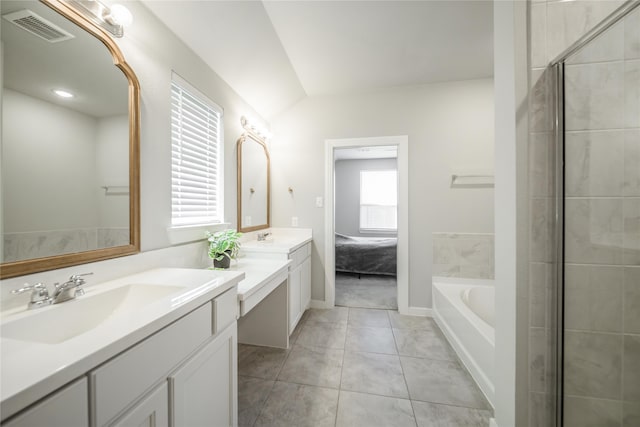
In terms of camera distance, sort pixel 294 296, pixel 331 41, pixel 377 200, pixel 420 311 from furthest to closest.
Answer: pixel 377 200 → pixel 420 311 → pixel 294 296 → pixel 331 41

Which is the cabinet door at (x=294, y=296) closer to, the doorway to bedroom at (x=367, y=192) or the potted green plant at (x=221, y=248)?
the potted green plant at (x=221, y=248)

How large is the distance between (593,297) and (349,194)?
17.3 feet

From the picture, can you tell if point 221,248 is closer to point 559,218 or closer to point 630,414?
point 559,218

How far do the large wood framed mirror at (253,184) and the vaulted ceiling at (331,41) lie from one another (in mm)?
449

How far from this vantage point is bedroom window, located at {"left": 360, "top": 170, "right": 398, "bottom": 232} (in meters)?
5.92

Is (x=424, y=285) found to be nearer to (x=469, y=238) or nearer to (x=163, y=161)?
(x=469, y=238)

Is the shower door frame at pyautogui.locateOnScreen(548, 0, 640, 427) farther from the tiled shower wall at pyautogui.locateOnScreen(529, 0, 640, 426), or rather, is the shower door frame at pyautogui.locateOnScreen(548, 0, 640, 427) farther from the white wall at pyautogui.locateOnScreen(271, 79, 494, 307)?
the white wall at pyautogui.locateOnScreen(271, 79, 494, 307)

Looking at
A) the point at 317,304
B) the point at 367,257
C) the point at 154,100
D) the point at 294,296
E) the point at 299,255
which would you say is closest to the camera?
the point at 154,100

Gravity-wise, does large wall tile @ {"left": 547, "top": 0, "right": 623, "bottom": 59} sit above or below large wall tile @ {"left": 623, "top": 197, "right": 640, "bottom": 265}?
above

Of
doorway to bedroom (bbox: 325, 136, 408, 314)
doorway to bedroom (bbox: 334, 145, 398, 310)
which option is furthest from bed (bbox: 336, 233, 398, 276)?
doorway to bedroom (bbox: 334, 145, 398, 310)

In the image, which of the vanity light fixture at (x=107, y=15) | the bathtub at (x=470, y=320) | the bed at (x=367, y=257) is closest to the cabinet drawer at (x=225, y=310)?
the vanity light fixture at (x=107, y=15)

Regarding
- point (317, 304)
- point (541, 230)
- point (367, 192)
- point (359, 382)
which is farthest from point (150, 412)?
point (367, 192)

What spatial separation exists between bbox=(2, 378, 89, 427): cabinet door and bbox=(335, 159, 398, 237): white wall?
18.6 feet

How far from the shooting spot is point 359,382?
162 cm
